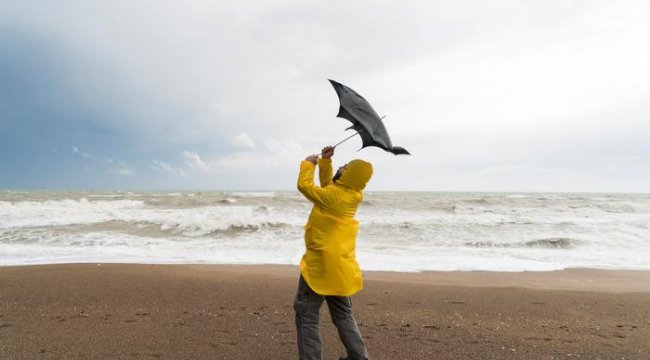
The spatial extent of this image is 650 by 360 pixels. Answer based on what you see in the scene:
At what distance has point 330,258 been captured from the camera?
9.92 ft

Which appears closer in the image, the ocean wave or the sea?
the sea

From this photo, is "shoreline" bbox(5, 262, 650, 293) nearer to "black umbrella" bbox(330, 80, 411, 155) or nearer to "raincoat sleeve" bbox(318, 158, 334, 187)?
"raincoat sleeve" bbox(318, 158, 334, 187)

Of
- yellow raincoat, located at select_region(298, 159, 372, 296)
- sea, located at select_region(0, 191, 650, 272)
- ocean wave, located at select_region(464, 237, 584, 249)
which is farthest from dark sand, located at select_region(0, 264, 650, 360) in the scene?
ocean wave, located at select_region(464, 237, 584, 249)

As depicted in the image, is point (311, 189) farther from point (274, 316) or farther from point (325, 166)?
point (274, 316)

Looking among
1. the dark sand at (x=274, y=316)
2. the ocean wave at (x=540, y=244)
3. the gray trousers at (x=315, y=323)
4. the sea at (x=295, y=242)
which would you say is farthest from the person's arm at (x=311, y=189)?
the ocean wave at (x=540, y=244)

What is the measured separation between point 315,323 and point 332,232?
680 mm

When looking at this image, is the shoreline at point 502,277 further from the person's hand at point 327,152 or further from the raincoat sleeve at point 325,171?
the person's hand at point 327,152

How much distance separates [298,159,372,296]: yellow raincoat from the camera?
9.92 ft

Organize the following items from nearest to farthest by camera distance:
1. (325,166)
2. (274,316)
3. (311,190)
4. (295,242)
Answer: (311,190)
(325,166)
(274,316)
(295,242)

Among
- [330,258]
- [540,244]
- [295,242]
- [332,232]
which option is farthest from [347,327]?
[540,244]

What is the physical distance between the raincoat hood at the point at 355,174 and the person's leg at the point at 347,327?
857 millimetres

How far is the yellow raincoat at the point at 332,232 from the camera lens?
3.02 metres

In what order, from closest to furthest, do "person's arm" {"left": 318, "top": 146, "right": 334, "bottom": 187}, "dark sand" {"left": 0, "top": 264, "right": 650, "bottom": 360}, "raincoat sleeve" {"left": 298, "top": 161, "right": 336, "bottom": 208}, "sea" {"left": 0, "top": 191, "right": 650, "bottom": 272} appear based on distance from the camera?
"raincoat sleeve" {"left": 298, "top": 161, "right": 336, "bottom": 208}, "person's arm" {"left": 318, "top": 146, "right": 334, "bottom": 187}, "dark sand" {"left": 0, "top": 264, "right": 650, "bottom": 360}, "sea" {"left": 0, "top": 191, "right": 650, "bottom": 272}

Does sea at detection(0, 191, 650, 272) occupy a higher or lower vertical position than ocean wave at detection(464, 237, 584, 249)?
higher
